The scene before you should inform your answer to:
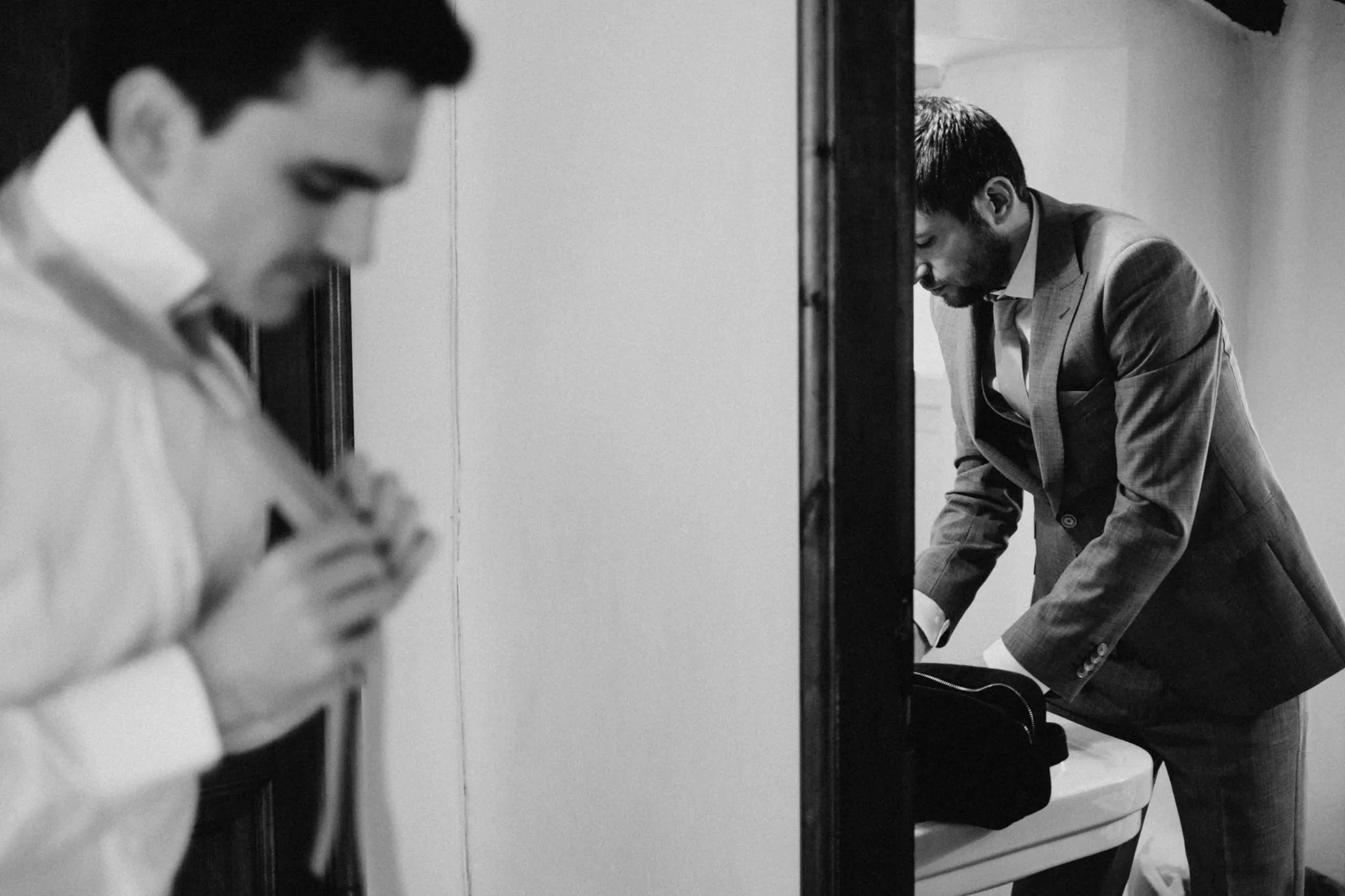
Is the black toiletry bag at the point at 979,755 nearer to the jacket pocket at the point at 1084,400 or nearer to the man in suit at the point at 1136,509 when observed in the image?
the man in suit at the point at 1136,509

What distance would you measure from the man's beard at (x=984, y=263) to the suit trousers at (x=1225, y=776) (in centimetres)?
58

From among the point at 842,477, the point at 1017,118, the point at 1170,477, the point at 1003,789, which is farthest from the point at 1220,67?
the point at 842,477

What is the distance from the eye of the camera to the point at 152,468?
59 centimetres

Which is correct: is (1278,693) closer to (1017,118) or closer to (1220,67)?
(1017,118)

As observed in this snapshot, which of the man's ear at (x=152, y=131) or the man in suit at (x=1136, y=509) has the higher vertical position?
the man's ear at (x=152, y=131)

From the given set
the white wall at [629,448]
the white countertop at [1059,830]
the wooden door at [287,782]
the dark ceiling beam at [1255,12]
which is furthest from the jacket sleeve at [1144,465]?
the dark ceiling beam at [1255,12]

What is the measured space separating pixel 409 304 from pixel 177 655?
28.5 inches

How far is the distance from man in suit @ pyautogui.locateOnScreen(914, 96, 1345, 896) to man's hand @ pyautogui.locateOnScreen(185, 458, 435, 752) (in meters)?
1.05

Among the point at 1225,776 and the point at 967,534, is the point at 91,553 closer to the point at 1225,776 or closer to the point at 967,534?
the point at 967,534

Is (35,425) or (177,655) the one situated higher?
(35,425)

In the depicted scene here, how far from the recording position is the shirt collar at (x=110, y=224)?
0.57 m

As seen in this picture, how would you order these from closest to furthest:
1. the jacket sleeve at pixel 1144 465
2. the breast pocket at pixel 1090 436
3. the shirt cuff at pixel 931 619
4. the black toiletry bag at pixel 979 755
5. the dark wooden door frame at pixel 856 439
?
the dark wooden door frame at pixel 856 439
the black toiletry bag at pixel 979 755
the jacket sleeve at pixel 1144 465
the breast pocket at pixel 1090 436
the shirt cuff at pixel 931 619

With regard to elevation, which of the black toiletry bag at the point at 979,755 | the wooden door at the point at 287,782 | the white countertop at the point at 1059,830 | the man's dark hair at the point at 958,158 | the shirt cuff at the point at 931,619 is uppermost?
the man's dark hair at the point at 958,158

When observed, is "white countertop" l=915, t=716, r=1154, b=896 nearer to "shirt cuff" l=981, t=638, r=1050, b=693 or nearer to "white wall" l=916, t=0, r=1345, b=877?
"shirt cuff" l=981, t=638, r=1050, b=693
